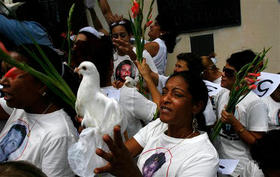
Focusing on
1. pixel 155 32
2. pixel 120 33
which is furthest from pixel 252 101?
pixel 155 32

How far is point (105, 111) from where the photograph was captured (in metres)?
1.15

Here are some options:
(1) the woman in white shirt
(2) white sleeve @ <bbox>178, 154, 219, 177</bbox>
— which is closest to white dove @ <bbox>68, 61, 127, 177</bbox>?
(1) the woman in white shirt

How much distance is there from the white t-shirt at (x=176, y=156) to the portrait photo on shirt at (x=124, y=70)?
3.12 feet

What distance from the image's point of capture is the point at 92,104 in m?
1.16

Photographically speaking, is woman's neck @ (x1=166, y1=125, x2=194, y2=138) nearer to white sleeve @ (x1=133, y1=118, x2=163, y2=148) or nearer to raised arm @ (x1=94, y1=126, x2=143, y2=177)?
white sleeve @ (x1=133, y1=118, x2=163, y2=148)

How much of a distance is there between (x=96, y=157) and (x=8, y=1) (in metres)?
3.17

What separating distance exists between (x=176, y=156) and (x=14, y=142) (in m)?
0.86

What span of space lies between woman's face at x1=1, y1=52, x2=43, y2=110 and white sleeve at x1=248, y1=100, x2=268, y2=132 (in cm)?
166

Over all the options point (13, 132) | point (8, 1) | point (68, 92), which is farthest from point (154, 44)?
point (68, 92)

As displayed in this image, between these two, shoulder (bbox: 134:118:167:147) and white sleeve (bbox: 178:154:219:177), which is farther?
shoulder (bbox: 134:118:167:147)

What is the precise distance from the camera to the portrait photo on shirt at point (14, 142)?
5.37 feet

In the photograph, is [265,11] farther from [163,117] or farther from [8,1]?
[163,117]

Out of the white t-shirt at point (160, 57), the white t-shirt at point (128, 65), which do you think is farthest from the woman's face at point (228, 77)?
the white t-shirt at point (160, 57)

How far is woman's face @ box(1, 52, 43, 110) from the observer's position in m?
1.56
